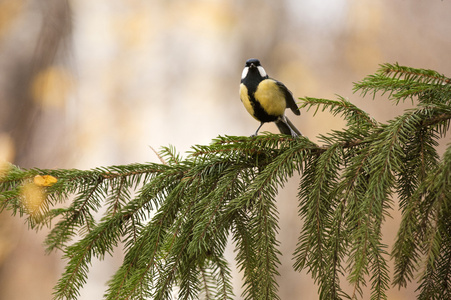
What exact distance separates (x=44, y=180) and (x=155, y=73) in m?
1.58

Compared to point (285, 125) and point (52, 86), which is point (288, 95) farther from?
point (52, 86)

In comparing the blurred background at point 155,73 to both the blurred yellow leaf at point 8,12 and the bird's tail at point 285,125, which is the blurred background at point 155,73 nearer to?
the blurred yellow leaf at point 8,12

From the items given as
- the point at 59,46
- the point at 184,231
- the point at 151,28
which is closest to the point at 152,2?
the point at 151,28

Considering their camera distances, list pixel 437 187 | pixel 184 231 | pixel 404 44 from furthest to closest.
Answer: pixel 404 44, pixel 184 231, pixel 437 187

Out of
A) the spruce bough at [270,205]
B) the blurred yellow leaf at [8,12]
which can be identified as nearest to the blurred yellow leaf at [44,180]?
the spruce bough at [270,205]

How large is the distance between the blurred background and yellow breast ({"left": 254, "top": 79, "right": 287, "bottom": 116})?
3.82 feet

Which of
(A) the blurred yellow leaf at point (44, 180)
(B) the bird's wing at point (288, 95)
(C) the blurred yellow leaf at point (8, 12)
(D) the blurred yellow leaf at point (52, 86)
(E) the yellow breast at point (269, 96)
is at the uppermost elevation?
(C) the blurred yellow leaf at point (8, 12)

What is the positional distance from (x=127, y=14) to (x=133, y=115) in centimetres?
50

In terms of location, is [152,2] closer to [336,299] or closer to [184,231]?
[184,231]

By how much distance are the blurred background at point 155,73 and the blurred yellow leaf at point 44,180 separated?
1.46 meters

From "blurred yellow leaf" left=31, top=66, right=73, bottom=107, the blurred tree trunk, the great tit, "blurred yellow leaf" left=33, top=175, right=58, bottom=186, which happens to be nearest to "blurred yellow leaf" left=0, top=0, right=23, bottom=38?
the blurred tree trunk

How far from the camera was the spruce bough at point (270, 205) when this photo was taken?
426 mm

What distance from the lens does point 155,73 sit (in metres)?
2.09

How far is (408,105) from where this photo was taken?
6.15 ft
